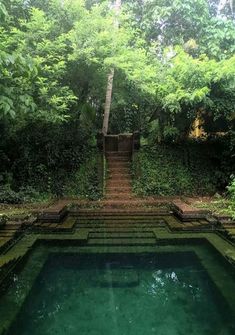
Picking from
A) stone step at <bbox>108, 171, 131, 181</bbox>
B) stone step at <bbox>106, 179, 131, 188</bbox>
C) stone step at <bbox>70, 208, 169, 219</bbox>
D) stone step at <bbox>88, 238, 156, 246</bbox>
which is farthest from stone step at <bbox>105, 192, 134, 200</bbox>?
stone step at <bbox>88, 238, 156, 246</bbox>

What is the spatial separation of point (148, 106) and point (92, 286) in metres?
→ 7.45

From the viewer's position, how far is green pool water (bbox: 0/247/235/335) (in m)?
2.89

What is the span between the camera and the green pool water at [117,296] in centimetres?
289

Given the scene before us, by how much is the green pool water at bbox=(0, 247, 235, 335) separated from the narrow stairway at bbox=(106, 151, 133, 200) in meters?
3.39

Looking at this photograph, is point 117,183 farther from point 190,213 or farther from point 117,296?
A: point 117,296

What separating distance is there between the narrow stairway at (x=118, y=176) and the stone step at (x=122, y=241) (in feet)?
8.71

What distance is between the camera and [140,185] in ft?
27.6

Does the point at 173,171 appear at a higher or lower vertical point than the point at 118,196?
higher

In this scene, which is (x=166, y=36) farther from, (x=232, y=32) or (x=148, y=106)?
(x=148, y=106)

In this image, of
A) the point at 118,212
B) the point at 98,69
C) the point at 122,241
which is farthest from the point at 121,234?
the point at 98,69

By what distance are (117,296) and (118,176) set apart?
17.7 ft

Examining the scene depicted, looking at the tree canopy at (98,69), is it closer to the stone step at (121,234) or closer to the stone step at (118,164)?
the stone step at (118,164)

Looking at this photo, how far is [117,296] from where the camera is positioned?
139 inches

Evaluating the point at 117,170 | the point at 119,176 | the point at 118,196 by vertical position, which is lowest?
the point at 118,196
